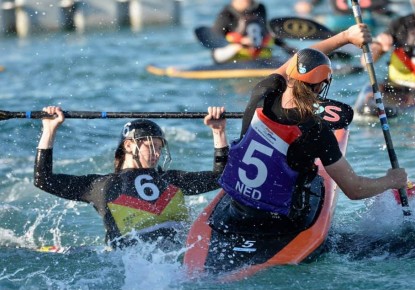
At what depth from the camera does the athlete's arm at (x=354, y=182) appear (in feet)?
17.6

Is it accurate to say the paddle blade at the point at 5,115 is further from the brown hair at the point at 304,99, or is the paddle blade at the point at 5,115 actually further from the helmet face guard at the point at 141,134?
the brown hair at the point at 304,99

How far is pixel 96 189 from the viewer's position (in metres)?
6.11

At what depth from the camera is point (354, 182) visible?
5.42 metres

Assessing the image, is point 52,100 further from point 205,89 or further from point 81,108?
point 205,89

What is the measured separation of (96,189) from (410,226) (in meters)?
2.06

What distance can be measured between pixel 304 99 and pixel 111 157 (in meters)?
4.10

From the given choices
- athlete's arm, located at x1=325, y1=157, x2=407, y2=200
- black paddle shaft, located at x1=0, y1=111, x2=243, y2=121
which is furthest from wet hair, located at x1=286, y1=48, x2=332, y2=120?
black paddle shaft, located at x1=0, y1=111, x2=243, y2=121

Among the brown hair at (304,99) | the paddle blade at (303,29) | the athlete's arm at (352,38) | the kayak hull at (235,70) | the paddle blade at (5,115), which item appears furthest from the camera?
the kayak hull at (235,70)

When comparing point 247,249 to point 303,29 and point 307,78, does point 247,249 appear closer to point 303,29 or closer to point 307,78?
point 307,78

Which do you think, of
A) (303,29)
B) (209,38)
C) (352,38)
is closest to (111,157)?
(303,29)

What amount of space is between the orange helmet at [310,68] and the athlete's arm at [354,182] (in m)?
0.49

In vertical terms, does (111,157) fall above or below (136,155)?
below

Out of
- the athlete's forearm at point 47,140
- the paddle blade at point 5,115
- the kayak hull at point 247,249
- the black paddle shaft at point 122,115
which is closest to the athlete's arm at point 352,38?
the black paddle shaft at point 122,115

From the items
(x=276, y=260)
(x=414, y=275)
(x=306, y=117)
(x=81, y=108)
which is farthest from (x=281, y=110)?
(x=81, y=108)
